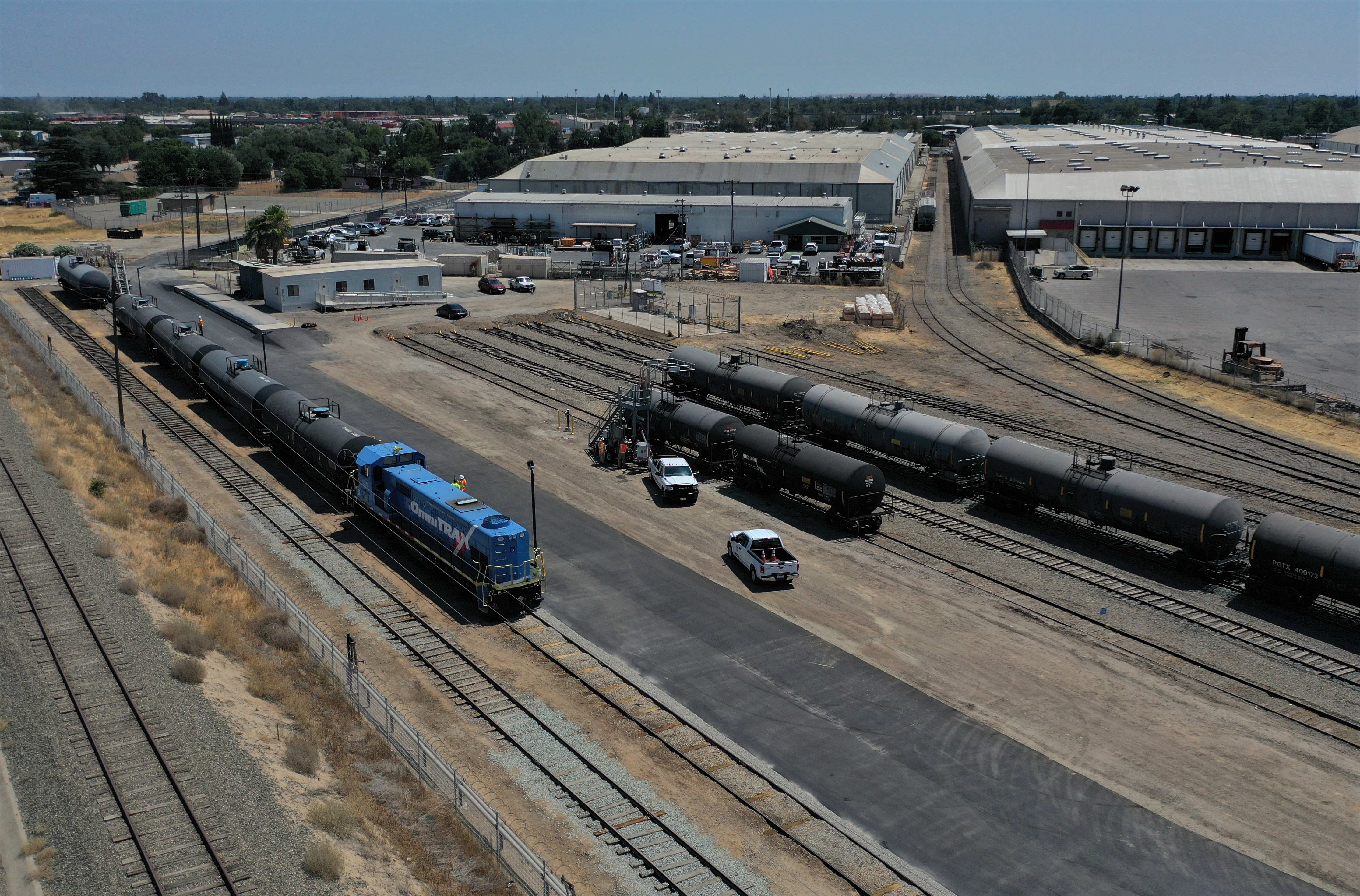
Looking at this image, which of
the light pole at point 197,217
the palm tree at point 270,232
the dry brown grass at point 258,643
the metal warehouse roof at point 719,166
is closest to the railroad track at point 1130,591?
the dry brown grass at point 258,643

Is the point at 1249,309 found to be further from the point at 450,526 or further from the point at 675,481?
the point at 450,526

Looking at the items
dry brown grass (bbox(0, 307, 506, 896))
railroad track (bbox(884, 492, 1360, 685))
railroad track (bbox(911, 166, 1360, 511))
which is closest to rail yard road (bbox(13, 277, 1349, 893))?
dry brown grass (bbox(0, 307, 506, 896))

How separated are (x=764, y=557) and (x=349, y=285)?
62.0 m

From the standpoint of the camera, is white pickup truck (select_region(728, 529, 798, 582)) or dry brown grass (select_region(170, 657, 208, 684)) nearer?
dry brown grass (select_region(170, 657, 208, 684))

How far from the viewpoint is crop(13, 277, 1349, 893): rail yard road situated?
23359 millimetres

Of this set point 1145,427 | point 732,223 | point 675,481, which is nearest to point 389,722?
point 675,481

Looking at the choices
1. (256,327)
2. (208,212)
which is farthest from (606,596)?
(208,212)

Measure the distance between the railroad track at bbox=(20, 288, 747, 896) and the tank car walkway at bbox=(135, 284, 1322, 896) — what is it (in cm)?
377

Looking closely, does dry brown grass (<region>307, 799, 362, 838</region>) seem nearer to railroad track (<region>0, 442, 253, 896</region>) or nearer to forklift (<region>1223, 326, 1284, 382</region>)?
railroad track (<region>0, 442, 253, 896</region>)

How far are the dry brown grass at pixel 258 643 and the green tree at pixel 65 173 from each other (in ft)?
483

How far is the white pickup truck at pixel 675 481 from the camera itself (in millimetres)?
45062

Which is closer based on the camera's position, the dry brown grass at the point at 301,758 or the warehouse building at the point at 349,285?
the dry brown grass at the point at 301,758

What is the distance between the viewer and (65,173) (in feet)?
584

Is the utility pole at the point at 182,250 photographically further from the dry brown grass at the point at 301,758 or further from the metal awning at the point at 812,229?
the dry brown grass at the point at 301,758
